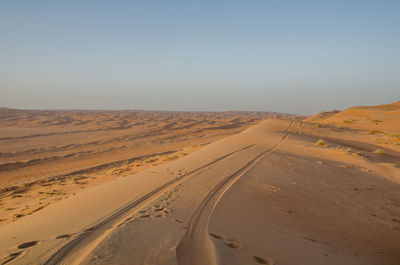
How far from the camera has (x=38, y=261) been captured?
3018 mm

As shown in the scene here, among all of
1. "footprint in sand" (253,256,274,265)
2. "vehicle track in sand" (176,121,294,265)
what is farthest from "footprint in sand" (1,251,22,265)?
"footprint in sand" (253,256,274,265)

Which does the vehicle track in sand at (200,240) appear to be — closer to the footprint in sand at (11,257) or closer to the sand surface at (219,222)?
the sand surface at (219,222)

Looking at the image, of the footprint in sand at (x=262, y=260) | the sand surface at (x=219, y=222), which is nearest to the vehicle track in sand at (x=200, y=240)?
the sand surface at (x=219, y=222)

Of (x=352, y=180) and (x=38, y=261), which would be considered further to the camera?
(x=352, y=180)

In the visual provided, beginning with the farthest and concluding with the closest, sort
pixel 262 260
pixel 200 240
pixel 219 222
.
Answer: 1. pixel 219 222
2. pixel 200 240
3. pixel 262 260

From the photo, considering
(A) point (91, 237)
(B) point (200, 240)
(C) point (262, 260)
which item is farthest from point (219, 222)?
(A) point (91, 237)

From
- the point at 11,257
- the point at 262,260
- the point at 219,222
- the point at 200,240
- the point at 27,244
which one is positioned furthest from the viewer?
the point at 219,222

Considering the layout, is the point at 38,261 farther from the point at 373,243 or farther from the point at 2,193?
the point at 2,193

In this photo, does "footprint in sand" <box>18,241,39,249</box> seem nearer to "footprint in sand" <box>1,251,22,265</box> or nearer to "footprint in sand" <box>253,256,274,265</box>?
"footprint in sand" <box>1,251,22,265</box>

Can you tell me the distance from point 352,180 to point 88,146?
1922cm

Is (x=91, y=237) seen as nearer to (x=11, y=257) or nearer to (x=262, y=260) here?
(x=11, y=257)

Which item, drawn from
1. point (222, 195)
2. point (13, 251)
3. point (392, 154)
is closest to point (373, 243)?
point (222, 195)

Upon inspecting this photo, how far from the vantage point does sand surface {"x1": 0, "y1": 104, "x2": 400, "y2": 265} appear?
3314 millimetres

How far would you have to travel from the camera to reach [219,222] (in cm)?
444
